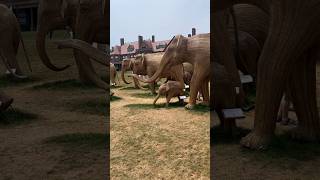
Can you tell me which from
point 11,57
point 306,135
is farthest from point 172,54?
point 11,57

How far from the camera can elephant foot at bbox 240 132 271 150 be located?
2.81 m

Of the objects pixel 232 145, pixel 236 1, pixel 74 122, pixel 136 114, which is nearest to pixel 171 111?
pixel 136 114

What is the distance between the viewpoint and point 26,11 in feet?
48.4

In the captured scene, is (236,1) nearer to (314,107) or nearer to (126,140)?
(314,107)

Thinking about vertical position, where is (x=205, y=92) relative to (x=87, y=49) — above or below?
below

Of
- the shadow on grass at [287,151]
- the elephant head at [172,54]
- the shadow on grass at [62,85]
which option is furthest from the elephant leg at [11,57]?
the shadow on grass at [287,151]

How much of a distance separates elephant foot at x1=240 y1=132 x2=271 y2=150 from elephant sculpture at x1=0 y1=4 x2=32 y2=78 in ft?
14.0

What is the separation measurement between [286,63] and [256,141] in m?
0.59

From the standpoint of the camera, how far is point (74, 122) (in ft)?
12.5

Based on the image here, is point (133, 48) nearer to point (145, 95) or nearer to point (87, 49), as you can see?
point (145, 95)

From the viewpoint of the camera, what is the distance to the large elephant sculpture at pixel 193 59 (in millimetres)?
2186

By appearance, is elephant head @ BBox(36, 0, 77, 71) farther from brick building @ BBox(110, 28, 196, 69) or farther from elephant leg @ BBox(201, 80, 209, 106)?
brick building @ BBox(110, 28, 196, 69)

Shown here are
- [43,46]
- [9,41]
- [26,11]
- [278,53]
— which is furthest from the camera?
[26,11]

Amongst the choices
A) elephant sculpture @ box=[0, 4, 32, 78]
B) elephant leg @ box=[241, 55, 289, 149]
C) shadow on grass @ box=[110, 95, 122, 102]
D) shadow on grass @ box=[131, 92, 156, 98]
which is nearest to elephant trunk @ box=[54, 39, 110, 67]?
shadow on grass @ box=[131, 92, 156, 98]
